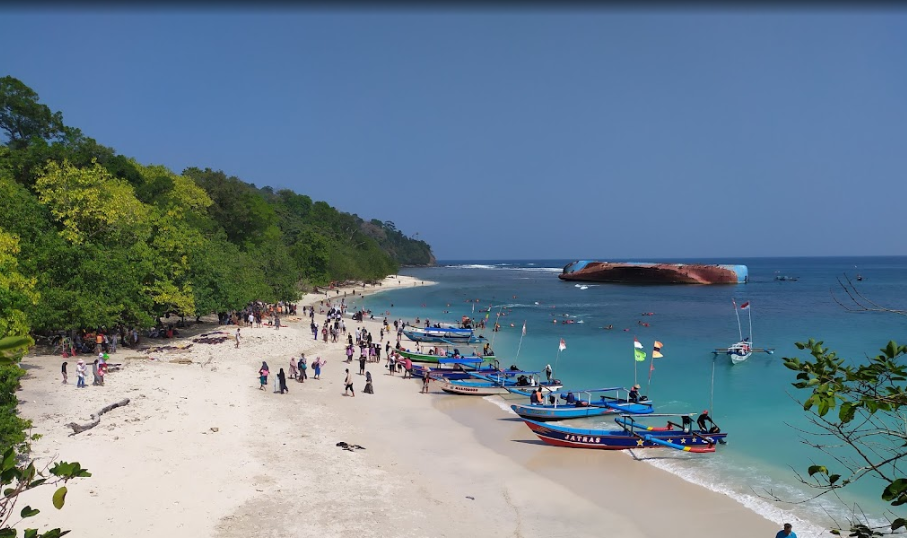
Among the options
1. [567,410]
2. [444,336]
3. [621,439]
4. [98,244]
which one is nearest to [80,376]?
[98,244]

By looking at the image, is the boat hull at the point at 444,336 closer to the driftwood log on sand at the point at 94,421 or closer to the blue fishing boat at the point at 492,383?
the blue fishing boat at the point at 492,383

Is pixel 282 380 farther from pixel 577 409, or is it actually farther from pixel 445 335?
pixel 445 335

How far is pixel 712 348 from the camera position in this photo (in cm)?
3938

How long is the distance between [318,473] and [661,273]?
351 feet

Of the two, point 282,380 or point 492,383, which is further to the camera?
point 492,383

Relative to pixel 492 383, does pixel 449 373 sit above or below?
above

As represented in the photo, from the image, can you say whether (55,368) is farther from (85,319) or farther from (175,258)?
(175,258)

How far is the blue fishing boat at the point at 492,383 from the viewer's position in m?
26.2

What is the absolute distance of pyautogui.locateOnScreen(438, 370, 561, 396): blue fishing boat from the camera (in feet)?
86.1

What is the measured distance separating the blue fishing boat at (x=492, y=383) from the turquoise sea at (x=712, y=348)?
134 inches

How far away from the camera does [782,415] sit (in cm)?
2392

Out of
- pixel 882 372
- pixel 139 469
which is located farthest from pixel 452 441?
pixel 882 372

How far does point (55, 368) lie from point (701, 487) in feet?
76.5

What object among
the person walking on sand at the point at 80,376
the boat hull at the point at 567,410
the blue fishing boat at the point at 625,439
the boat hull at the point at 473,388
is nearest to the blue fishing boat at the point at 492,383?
the boat hull at the point at 473,388
